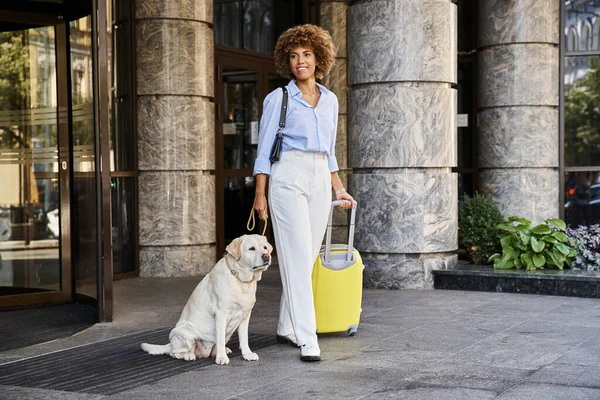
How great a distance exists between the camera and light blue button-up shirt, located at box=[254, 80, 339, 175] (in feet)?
21.1

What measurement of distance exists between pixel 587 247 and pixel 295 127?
4.93 meters

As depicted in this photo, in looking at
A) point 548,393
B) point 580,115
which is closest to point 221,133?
point 580,115

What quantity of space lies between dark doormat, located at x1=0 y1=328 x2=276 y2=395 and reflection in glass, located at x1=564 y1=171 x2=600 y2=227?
747cm

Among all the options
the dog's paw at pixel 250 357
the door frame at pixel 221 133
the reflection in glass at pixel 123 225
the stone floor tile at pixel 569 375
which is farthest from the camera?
the door frame at pixel 221 133

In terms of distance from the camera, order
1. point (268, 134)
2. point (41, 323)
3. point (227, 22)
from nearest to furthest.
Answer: point (268, 134) → point (41, 323) → point (227, 22)

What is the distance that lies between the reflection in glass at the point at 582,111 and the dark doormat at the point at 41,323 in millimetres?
7602

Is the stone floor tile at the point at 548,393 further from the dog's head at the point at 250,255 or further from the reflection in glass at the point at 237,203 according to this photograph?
the reflection in glass at the point at 237,203

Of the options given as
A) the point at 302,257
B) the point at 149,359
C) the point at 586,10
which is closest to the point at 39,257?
the point at 149,359

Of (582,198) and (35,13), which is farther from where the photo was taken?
(582,198)

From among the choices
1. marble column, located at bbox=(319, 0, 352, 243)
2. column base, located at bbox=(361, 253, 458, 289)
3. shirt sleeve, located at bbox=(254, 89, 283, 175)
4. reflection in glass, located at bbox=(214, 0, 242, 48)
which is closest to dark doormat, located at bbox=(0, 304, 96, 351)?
shirt sleeve, located at bbox=(254, 89, 283, 175)

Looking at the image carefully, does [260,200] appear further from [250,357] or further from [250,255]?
[250,357]

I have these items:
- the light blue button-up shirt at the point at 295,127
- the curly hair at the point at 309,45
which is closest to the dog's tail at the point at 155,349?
the light blue button-up shirt at the point at 295,127

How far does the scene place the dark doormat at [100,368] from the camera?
18.5 ft

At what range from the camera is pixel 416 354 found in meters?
Result: 6.43
